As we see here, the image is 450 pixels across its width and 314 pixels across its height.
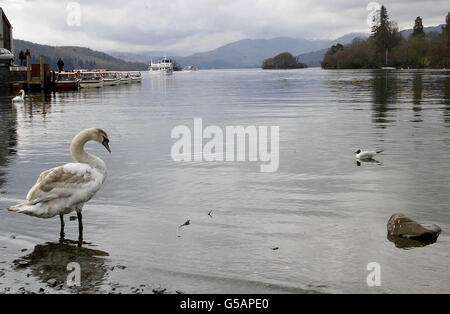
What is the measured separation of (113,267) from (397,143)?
15.0 m

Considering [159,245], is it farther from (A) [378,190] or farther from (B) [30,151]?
(B) [30,151]

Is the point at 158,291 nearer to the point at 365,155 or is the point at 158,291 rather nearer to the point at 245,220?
the point at 245,220

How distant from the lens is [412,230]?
952 cm

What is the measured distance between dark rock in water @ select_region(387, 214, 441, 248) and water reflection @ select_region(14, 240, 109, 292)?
4680mm

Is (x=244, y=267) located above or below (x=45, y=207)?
below

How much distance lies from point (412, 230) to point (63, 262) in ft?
18.3

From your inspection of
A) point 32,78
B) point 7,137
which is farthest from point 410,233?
point 32,78

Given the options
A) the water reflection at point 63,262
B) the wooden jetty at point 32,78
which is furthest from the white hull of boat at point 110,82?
the water reflection at point 63,262

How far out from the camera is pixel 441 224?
1034 centimetres

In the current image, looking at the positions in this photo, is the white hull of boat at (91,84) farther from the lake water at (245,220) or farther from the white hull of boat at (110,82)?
the lake water at (245,220)

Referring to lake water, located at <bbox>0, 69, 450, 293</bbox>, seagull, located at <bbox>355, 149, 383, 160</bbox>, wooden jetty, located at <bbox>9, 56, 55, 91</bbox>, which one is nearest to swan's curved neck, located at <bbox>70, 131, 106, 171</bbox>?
lake water, located at <bbox>0, 69, 450, 293</bbox>

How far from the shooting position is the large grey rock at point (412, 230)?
9.45 meters

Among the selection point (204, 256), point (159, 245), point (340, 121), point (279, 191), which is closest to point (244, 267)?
point (204, 256)

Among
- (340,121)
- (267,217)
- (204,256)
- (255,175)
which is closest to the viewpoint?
(204,256)
